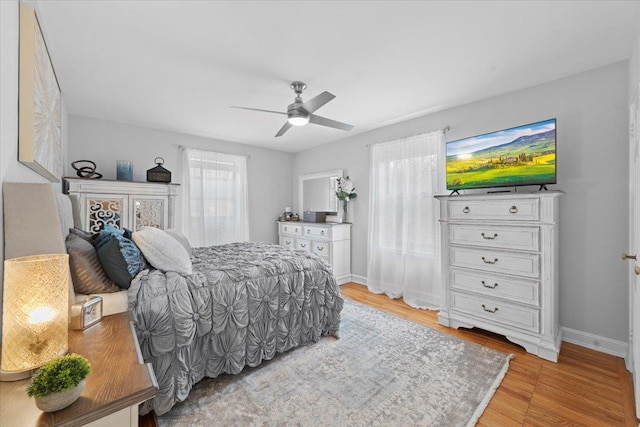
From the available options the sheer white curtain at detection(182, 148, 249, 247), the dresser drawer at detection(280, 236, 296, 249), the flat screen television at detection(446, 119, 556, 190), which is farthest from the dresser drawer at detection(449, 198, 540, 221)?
the sheer white curtain at detection(182, 148, 249, 247)

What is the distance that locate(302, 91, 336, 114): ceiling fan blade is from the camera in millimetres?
2332

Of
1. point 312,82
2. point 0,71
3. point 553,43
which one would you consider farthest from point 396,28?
point 0,71

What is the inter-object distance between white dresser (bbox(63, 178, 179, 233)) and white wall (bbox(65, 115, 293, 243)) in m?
0.54

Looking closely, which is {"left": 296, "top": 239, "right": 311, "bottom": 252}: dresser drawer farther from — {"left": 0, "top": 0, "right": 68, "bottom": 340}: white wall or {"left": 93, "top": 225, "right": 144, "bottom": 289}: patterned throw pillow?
{"left": 0, "top": 0, "right": 68, "bottom": 340}: white wall

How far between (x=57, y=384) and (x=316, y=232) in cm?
399

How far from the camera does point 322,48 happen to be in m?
2.16

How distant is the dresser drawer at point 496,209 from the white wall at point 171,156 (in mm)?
3624

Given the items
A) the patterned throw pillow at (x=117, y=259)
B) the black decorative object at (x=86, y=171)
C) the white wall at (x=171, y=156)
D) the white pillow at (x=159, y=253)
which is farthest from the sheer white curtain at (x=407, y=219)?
the black decorative object at (x=86, y=171)

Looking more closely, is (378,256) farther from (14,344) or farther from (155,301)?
(14,344)

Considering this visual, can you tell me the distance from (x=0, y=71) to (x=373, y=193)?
12.6 feet

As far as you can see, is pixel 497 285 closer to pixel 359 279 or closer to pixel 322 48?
pixel 359 279

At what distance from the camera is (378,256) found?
13.9 ft

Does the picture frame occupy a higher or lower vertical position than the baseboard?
higher

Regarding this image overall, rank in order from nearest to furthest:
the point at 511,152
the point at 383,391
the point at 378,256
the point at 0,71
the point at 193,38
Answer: the point at 0,71
the point at 383,391
the point at 193,38
the point at 511,152
the point at 378,256
